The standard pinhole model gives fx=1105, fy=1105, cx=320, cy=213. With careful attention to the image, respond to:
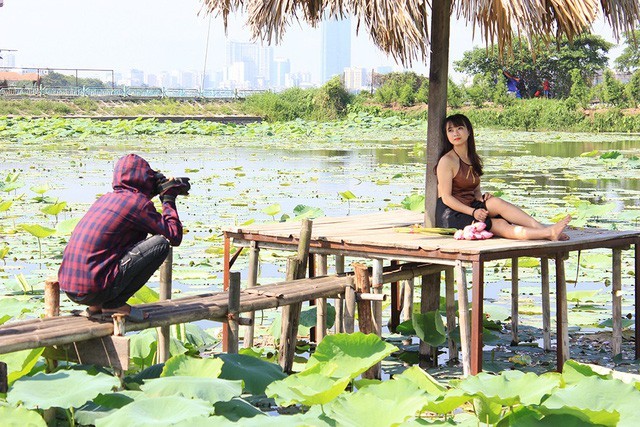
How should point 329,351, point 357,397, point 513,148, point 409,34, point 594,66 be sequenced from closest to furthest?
point 357,397, point 329,351, point 409,34, point 513,148, point 594,66

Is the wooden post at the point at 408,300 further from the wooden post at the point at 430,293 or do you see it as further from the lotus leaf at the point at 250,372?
the lotus leaf at the point at 250,372

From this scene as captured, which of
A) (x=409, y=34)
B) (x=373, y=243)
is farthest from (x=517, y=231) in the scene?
(x=409, y=34)

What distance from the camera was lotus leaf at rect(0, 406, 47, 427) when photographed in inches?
128

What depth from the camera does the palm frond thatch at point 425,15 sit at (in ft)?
17.5

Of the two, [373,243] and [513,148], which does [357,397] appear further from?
[513,148]

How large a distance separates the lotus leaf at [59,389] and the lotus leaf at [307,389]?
509mm

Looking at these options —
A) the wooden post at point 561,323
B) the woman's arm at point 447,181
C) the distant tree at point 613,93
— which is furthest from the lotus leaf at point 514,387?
the distant tree at point 613,93

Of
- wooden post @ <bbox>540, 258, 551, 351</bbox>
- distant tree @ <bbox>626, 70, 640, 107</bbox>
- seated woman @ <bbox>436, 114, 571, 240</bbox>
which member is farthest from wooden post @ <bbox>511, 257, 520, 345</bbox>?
distant tree @ <bbox>626, 70, 640, 107</bbox>

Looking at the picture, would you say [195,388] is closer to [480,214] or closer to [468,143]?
[480,214]

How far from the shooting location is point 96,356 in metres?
4.11

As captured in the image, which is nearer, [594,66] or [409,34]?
[409,34]

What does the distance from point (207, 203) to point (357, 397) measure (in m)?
8.63

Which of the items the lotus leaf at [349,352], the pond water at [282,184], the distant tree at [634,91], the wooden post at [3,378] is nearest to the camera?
the wooden post at [3,378]

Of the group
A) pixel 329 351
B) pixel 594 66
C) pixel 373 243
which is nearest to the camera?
pixel 329 351
